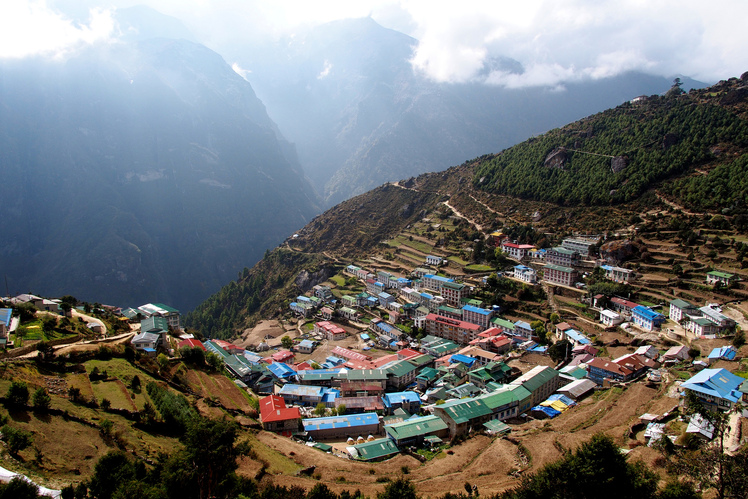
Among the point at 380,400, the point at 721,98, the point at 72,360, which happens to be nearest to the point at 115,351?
the point at 72,360

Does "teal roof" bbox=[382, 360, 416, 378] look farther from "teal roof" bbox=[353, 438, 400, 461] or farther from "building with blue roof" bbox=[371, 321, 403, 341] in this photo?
"teal roof" bbox=[353, 438, 400, 461]

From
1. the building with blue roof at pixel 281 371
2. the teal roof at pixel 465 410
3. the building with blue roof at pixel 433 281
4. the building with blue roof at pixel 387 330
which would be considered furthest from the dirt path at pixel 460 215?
the teal roof at pixel 465 410

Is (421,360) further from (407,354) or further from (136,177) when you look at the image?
(136,177)

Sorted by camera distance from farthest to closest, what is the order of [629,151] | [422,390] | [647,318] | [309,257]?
[309,257] < [629,151] < [647,318] < [422,390]

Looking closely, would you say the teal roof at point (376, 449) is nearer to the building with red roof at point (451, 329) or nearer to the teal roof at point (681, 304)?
the building with red roof at point (451, 329)

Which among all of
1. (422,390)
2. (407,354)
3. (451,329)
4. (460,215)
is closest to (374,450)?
(422,390)

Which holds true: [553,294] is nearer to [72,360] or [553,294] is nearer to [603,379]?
[603,379]
